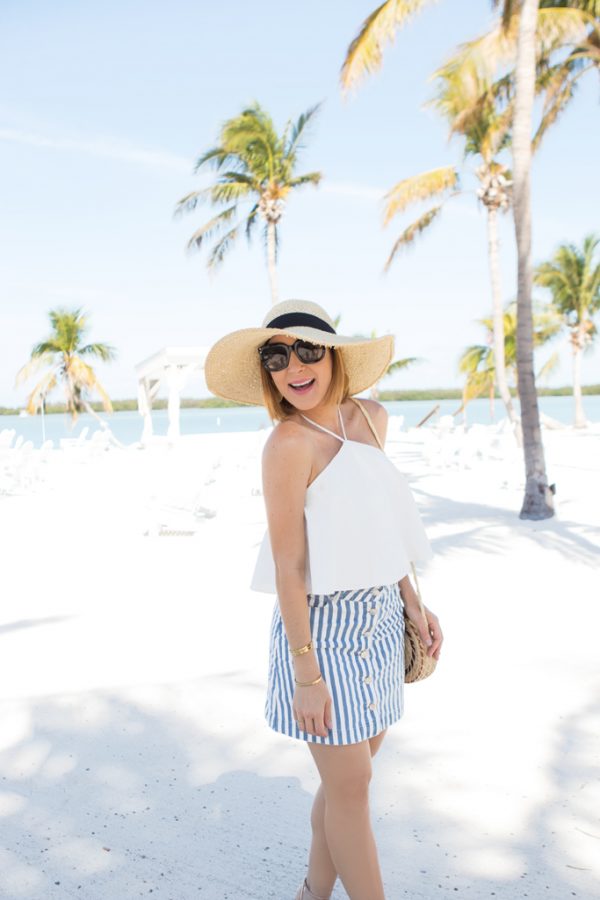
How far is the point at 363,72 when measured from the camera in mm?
9133

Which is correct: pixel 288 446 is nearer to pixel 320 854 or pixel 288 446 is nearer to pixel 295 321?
pixel 295 321

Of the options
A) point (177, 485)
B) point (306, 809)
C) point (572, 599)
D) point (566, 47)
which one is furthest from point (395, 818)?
point (566, 47)

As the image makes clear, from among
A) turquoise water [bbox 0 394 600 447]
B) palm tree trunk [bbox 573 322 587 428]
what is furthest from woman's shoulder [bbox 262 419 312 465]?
turquoise water [bbox 0 394 600 447]

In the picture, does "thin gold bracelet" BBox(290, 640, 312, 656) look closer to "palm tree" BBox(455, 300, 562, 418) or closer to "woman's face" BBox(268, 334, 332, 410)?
"woman's face" BBox(268, 334, 332, 410)

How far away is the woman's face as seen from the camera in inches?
64.1

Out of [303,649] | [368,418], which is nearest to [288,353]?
[368,418]

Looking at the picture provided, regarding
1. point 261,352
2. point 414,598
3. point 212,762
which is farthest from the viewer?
point 212,762

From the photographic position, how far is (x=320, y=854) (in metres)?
1.76

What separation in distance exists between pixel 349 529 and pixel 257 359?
509 mm

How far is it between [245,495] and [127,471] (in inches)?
209

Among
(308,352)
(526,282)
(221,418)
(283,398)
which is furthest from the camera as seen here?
(221,418)

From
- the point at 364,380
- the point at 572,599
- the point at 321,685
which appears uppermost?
the point at 364,380

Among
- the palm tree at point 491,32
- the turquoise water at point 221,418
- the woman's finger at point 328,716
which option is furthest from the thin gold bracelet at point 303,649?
the turquoise water at point 221,418

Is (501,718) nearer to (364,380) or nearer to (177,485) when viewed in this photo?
(364,380)
